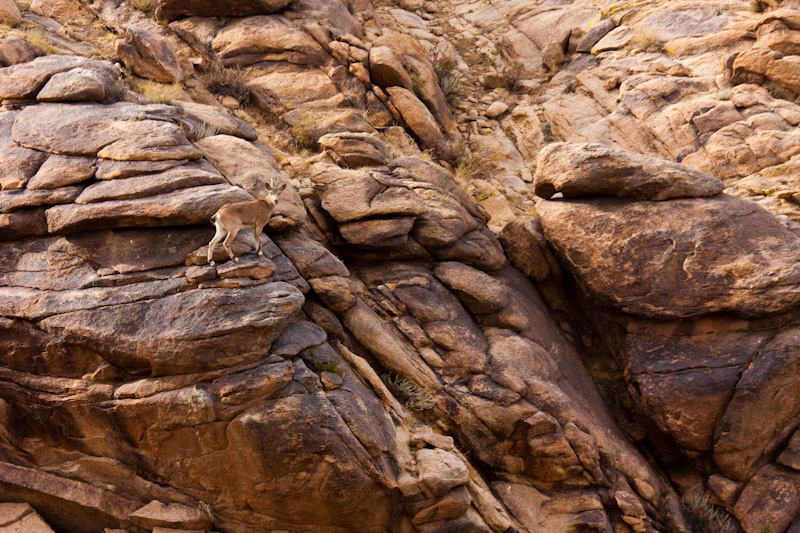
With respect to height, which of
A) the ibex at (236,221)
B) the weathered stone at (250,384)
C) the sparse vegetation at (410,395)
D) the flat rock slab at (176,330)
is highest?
the ibex at (236,221)

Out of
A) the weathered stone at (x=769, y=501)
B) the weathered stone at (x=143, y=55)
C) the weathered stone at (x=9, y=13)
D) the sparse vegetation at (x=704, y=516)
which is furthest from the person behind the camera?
the weathered stone at (x=9, y=13)

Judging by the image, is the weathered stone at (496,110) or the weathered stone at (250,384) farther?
the weathered stone at (496,110)

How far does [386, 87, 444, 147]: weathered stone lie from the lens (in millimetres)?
16219

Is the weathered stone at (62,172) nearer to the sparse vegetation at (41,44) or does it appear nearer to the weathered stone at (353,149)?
the sparse vegetation at (41,44)

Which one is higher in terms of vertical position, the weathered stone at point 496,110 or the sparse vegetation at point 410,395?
the weathered stone at point 496,110

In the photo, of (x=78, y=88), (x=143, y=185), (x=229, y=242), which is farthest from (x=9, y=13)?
(x=229, y=242)

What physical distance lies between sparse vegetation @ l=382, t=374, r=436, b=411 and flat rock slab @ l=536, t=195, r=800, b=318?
421cm

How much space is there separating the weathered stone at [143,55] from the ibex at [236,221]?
24.3 feet

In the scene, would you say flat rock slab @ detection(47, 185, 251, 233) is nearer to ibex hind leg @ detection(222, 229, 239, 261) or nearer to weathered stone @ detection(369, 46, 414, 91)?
ibex hind leg @ detection(222, 229, 239, 261)

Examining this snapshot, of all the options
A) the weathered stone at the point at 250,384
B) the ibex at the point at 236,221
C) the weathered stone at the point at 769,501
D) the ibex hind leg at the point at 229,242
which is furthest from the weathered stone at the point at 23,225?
the weathered stone at the point at 769,501

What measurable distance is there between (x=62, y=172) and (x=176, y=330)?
357cm

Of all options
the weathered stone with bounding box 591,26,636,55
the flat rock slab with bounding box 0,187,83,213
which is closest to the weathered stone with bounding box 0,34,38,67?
the flat rock slab with bounding box 0,187,83,213

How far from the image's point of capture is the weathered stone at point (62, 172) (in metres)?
8.84

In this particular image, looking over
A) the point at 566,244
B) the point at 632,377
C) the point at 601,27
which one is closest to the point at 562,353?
the point at 632,377
